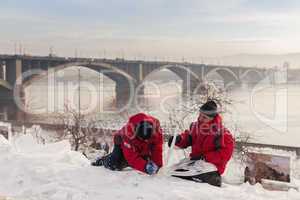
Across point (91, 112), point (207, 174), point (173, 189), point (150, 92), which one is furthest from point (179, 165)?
point (150, 92)

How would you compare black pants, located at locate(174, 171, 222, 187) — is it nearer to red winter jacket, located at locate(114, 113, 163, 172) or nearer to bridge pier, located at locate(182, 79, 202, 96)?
red winter jacket, located at locate(114, 113, 163, 172)

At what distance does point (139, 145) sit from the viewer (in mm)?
4070

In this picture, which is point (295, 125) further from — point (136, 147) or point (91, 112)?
point (136, 147)

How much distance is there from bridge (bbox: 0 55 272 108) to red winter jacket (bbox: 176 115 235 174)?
22.0 metres

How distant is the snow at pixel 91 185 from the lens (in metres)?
3.29

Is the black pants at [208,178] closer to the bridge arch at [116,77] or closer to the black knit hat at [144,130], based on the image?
the black knit hat at [144,130]

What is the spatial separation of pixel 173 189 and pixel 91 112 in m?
22.4

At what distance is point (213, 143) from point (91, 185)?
1.44m

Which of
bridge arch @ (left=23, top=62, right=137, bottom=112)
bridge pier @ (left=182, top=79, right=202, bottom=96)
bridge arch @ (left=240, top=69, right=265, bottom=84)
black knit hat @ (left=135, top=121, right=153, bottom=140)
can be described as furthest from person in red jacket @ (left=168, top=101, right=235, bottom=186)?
bridge arch @ (left=240, top=69, right=265, bottom=84)

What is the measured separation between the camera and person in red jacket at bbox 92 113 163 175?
393 cm

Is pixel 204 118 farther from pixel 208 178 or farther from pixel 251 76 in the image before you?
pixel 251 76

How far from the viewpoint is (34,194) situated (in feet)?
11.1

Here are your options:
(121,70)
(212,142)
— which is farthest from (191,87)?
(212,142)

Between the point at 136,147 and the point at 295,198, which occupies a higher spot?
the point at 136,147
